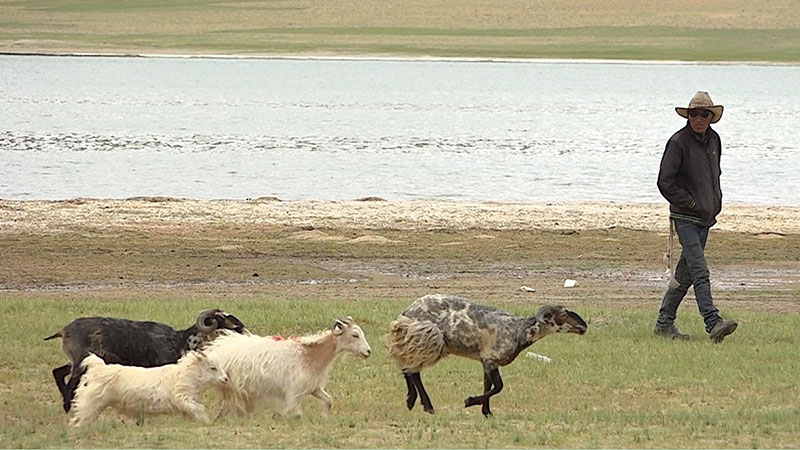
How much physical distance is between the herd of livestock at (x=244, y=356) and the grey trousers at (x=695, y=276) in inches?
124

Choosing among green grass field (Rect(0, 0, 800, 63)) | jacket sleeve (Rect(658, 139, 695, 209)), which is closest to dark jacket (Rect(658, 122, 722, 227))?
jacket sleeve (Rect(658, 139, 695, 209))

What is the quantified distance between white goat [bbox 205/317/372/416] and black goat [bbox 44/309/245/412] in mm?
252

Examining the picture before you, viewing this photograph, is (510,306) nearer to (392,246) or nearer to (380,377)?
(380,377)

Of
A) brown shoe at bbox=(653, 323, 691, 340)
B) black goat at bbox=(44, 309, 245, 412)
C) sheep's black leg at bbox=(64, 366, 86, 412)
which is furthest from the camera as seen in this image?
brown shoe at bbox=(653, 323, 691, 340)

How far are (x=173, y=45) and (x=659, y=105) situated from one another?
40.6 m

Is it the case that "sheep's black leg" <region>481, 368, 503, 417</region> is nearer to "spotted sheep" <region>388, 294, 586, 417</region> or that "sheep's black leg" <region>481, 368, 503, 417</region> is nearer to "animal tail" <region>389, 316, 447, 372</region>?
"spotted sheep" <region>388, 294, 586, 417</region>

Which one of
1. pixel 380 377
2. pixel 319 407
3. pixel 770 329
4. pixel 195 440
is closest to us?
pixel 195 440

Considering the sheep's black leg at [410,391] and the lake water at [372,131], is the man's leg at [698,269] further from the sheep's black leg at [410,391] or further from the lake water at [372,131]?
the lake water at [372,131]

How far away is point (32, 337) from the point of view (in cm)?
1277

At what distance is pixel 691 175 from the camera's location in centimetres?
1337

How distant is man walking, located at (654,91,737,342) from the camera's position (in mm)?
13297

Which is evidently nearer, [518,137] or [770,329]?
[770,329]

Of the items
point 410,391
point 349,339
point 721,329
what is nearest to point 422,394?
point 410,391

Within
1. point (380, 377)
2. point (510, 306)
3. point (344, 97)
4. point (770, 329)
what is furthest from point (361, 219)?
point (344, 97)
